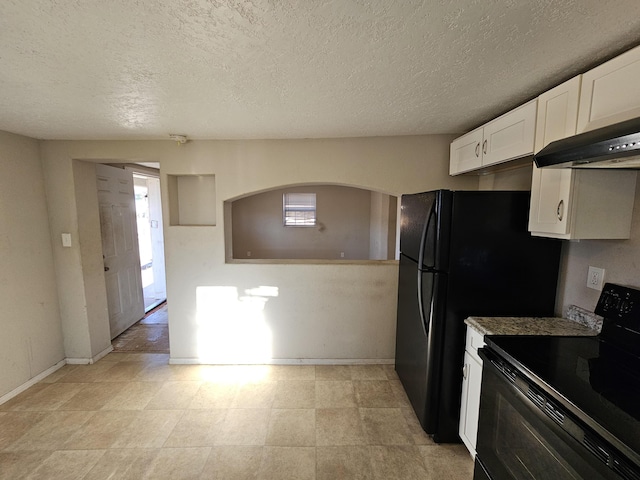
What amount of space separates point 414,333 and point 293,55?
1.93m

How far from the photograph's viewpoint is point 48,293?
2582 millimetres

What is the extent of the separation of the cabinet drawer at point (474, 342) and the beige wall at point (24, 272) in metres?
3.56

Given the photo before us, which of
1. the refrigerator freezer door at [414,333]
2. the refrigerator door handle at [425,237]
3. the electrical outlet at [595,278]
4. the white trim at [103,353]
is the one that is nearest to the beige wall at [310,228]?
the white trim at [103,353]

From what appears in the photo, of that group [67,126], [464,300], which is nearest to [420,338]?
[464,300]

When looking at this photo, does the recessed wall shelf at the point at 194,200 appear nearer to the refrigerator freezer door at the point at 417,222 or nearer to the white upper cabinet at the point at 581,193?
the refrigerator freezer door at the point at 417,222

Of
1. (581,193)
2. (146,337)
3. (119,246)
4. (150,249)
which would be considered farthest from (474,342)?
(150,249)

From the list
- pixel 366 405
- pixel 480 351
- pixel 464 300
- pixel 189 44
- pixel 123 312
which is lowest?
pixel 366 405

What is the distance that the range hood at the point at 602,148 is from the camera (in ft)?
2.75

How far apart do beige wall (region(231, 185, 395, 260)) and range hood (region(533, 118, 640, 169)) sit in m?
5.62

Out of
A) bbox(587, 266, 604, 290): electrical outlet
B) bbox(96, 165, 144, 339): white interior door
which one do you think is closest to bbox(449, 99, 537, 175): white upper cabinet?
bbox(587, 266, 604, 290): electrical outlet

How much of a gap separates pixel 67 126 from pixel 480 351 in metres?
3.30

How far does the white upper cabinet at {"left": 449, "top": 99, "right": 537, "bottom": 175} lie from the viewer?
1.48 m

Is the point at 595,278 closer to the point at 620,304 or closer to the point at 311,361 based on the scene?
the point at 620,304

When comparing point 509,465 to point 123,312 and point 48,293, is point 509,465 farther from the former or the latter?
point 123,312
